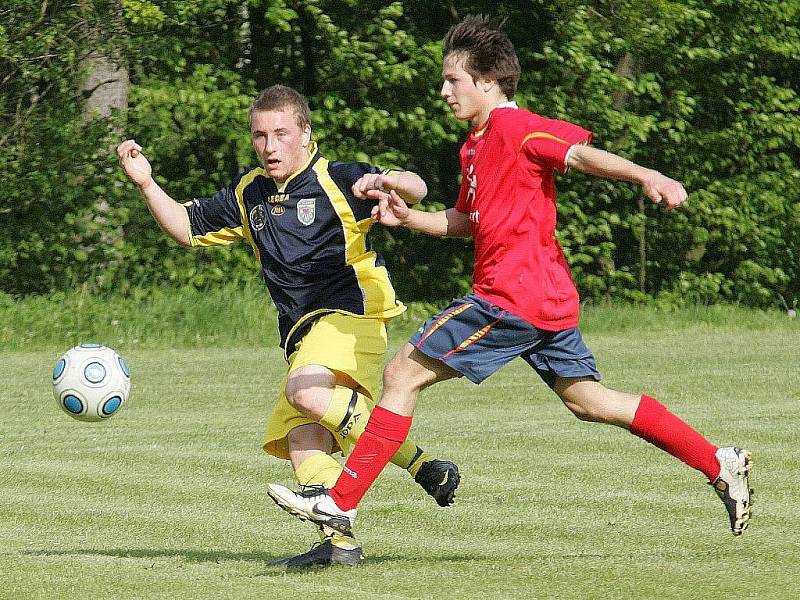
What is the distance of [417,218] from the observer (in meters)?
5.65

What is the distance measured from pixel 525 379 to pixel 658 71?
1182cm

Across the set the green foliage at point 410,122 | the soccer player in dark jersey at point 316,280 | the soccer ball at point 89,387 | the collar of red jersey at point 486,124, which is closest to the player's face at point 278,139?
the soccer player in dark jersey at point 316,280

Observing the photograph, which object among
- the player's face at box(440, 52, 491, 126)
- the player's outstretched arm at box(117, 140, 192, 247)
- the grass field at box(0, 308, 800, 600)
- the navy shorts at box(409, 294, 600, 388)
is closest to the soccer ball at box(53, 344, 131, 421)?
the grass field at box(0, 308, 800, 600)

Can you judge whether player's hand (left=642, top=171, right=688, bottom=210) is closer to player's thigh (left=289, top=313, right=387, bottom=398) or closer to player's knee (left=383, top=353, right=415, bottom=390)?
player's knee (left=383, top=353, right=415, bottom=390)

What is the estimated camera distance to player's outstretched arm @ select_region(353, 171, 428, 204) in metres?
5.56

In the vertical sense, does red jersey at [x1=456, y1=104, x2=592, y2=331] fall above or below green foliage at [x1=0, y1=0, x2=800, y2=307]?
above

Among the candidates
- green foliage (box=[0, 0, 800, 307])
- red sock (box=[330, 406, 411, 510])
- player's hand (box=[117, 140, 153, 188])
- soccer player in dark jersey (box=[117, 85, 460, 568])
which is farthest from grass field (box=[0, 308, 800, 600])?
green foliage (box=[0, 0, 800, 307])

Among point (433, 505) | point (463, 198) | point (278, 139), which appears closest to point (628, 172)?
point (463, 198)

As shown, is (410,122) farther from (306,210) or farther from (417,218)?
(417,218)

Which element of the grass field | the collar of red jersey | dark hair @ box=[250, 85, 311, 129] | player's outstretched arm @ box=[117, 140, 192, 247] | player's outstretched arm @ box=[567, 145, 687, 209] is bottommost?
the grass field

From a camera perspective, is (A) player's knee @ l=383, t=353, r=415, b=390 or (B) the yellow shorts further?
(B) the yellow shorts

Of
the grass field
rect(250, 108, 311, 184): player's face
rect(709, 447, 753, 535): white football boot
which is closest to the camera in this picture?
the grass field

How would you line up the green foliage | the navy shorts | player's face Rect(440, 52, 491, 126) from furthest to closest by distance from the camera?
the green foliage → player's face Rect(440, 52, 491, 126) → the navy shorts

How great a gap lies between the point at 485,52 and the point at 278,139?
2.95ft
